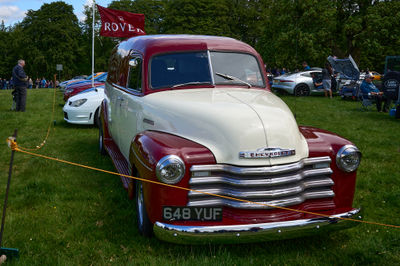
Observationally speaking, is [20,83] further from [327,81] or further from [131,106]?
[327,81]

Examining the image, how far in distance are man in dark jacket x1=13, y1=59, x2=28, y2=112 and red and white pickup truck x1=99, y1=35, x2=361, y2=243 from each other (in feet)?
39.4

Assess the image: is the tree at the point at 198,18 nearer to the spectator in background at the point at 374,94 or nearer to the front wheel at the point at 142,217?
the spectator in background at the point at 374,94

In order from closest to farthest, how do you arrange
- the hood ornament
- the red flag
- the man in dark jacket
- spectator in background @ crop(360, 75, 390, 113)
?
the hood ornament → the man in dark jacket → spectator in background @ crop(360, 75, 390, 113) → the red flag

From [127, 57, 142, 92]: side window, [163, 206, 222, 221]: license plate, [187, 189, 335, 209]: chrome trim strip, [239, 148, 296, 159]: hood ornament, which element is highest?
[127, 57, 142, 92]: side window

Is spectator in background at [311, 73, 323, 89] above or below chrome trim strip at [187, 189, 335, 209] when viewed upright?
above

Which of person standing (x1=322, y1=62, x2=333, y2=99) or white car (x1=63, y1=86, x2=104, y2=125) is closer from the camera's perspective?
white car (x1=63, y1=86, x2=104, y2=125)

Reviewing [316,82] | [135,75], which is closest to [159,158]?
[135,75]

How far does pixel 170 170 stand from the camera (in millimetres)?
3688

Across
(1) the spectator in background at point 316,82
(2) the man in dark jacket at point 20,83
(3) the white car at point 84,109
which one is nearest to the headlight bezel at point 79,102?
(3) the white car at point 84,109

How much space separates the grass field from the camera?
3.91m

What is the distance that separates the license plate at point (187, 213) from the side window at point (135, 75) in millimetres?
2116

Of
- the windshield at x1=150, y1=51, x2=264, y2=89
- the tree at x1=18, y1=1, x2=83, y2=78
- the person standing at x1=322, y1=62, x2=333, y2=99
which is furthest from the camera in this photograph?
the tree at x1=18, y1=1, x2=83, y2=78

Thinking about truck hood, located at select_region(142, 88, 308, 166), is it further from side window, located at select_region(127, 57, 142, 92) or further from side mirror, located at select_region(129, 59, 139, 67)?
side mirror, located at select_region(129, 59, 139, 67)

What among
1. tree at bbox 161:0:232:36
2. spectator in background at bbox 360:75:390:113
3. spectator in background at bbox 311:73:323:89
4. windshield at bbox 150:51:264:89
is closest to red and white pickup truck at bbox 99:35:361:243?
windshield at bbox 150:51:264:89
